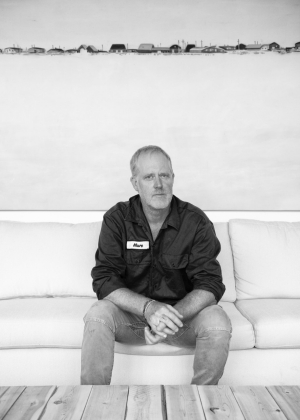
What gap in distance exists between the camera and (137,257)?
211 centimetres

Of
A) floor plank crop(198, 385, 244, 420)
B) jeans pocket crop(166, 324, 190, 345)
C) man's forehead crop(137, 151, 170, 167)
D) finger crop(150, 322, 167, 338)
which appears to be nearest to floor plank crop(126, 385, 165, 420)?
floor plank crop(198, 385, 244, 420)

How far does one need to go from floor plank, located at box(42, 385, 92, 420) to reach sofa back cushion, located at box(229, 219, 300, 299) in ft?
4.87

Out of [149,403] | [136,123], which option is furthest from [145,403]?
[136,123]

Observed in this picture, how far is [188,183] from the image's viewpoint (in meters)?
3.04

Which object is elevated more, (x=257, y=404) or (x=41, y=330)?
(x=257, y=404)

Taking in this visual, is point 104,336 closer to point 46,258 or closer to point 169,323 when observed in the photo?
point 169,323

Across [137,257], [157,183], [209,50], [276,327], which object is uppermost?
[209,50]

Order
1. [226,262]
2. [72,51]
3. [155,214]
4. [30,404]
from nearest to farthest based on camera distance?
[30,404] < [155,214] < [226,262] < [72,51]

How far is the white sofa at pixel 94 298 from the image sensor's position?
202cm

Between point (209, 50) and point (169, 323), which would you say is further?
point (209, 50)

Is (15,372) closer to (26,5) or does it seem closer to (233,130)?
(233,130)

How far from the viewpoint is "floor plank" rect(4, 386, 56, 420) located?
1.14 m

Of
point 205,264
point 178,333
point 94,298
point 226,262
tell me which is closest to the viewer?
point 178,333

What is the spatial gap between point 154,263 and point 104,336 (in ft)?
1.64
